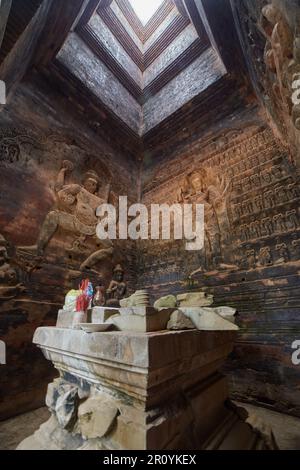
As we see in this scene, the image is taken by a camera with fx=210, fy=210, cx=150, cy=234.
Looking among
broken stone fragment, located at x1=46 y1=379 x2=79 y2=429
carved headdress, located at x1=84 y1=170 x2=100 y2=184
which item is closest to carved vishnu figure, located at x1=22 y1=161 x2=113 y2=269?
carved headdress, located at x1=84 y1=170 x2=100 y2=184

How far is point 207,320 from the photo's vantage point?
1.98m

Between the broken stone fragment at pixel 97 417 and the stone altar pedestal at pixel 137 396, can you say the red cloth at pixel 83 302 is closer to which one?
the stone altar pedestal at pixel 137 396

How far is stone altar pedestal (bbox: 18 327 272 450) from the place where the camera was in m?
1.26

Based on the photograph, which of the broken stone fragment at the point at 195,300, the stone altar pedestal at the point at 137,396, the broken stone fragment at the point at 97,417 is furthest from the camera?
the broken stone fragment at the point at 195,300

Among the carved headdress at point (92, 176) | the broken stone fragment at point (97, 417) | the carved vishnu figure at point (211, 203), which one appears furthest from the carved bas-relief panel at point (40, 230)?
the broken stone fragment at point (97, 417)

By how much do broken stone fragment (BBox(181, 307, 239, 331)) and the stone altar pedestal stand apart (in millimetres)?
86

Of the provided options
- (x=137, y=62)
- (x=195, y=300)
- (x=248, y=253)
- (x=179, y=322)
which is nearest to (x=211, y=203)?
(x=248, y=253)

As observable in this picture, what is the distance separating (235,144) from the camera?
5.17 metres

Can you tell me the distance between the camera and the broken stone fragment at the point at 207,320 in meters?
1.93

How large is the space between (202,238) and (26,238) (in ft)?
12.0

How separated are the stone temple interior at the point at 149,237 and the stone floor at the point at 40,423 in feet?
0.10

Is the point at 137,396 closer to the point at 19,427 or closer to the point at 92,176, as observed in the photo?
the point at 19,427

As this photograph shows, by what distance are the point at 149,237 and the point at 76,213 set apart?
2.10m
